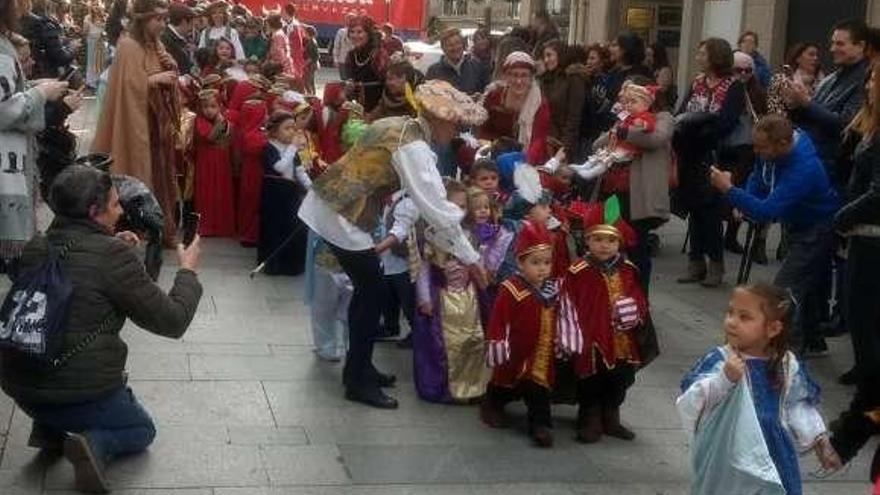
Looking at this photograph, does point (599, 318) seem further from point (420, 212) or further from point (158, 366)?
point (158, 366)

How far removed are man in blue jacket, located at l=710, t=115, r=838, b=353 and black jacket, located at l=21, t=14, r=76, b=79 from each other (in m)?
6.00

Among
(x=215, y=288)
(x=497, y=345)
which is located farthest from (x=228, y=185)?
(x=497, y=345)

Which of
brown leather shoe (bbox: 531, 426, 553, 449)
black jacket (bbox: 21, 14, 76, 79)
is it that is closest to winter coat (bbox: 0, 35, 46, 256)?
brown leather shoe (bbox: 531, 426, 553, 449)

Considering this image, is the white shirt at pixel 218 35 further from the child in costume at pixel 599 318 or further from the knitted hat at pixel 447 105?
the child in costume at pixel 599 318

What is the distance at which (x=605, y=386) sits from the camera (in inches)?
264

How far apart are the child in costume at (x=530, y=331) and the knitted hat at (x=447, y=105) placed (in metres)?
0.65

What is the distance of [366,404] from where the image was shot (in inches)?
278

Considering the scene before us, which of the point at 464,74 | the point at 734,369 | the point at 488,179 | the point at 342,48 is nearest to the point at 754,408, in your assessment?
the point at 734,369

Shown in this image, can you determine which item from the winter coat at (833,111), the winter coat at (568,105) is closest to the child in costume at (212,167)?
the winter coat at (568,105)

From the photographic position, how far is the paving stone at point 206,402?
6668mm

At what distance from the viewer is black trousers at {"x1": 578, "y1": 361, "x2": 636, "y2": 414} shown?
6645 millimetres

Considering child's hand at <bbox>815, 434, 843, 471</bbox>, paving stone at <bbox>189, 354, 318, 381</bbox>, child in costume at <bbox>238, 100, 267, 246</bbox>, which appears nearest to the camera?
child's hand at <bbox>815, 434, 843, 471</bbox>

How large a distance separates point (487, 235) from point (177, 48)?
538cm

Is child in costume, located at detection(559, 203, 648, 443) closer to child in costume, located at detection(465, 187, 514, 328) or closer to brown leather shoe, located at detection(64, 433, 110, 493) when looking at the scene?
child in costume, located at detection(465, 187, 514, 328)
